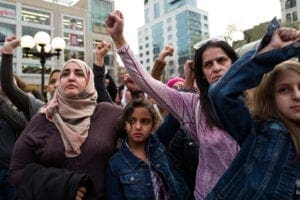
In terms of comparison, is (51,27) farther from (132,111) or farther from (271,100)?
(271,100)

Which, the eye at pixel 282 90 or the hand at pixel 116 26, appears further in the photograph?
the hand at pixel 116 26

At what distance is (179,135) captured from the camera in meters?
2.29

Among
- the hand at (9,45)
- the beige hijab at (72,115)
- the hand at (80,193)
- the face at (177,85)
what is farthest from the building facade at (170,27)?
the hand at (80,193)

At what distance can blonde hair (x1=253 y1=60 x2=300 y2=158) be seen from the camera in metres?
1.42

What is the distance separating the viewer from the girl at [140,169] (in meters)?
2.09

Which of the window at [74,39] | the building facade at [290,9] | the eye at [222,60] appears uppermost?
Answer: the building facade at [290,9]

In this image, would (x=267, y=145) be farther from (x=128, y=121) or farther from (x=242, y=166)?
(x=128, y=121)

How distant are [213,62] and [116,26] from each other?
58 cm

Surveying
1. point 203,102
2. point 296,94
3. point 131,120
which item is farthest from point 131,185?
point 296,94

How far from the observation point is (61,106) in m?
2.28

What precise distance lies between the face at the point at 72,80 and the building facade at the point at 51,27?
35.5 metres

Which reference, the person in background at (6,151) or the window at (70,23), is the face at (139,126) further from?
the window at (70,23)

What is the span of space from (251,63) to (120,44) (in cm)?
97

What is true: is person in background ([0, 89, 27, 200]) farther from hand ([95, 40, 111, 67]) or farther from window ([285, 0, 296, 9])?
window ([285, 0, 296, 9])
